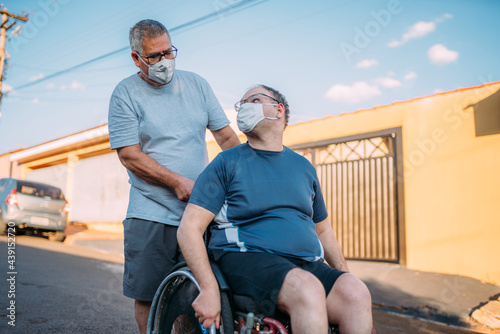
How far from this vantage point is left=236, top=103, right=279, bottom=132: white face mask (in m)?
2.29

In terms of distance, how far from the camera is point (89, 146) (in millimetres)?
16250

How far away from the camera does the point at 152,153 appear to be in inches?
95.7

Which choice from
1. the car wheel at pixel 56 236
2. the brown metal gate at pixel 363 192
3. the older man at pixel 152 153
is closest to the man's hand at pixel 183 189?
the older man at pixel 152 153

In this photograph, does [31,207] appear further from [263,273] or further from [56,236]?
[263,273]

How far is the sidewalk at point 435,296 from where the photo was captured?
17.4ft

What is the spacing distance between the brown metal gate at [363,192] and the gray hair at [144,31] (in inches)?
243

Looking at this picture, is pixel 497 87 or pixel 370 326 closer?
pixel 370 326

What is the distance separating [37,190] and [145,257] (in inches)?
370

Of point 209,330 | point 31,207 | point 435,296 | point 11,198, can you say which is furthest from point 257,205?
point 31,207

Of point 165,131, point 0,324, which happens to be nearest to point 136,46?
point 165,131

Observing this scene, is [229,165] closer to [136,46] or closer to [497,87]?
[136,46]

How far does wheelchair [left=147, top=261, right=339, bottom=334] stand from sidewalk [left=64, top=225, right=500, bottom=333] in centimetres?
418

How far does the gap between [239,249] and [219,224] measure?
171mm

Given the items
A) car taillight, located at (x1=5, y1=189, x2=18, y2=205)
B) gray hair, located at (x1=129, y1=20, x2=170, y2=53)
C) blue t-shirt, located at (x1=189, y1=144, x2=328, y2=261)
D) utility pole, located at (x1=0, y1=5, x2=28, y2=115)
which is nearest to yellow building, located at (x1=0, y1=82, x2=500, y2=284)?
blue t-shirt, located at (x1=189, y1=144, x2=328, y2=261)
